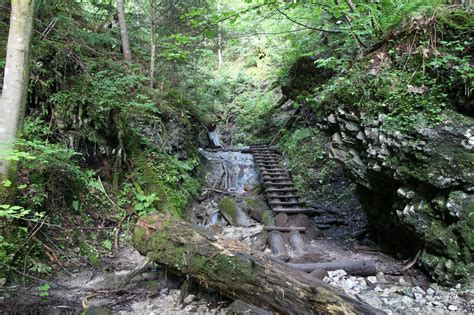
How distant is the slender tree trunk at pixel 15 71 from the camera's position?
4.35 m

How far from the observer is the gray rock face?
3.97 m

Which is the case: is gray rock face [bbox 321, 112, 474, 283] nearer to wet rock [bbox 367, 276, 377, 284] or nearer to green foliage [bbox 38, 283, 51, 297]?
wet rock [bbox 367, 276, 377, 284]

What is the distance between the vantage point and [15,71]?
14.4 ft

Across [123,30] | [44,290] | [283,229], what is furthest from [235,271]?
[123,30]

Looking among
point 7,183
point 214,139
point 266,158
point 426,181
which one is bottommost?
point 7,183

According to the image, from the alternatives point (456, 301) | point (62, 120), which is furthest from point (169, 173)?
point (456, 301)

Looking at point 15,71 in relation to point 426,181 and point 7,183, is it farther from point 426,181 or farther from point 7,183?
point 426,181

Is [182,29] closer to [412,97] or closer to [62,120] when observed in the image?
[62,120]

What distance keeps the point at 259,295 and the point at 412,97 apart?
3662 millimetres

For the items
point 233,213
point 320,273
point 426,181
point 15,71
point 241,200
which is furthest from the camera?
point 241,200

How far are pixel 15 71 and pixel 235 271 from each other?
4172 mm

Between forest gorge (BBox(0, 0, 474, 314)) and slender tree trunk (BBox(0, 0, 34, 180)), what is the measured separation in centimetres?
2

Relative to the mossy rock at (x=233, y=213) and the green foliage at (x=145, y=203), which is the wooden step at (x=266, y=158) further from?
the green foliage at (x=145, y=203)

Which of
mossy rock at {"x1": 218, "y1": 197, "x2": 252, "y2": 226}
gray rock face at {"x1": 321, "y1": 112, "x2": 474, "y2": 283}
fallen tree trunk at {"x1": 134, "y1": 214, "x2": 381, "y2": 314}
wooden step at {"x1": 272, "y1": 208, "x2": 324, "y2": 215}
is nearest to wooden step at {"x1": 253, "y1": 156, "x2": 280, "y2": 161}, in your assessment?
mossy rock at {"x1": 218, "y1": 197, "x2": 252, "y2": 226}
